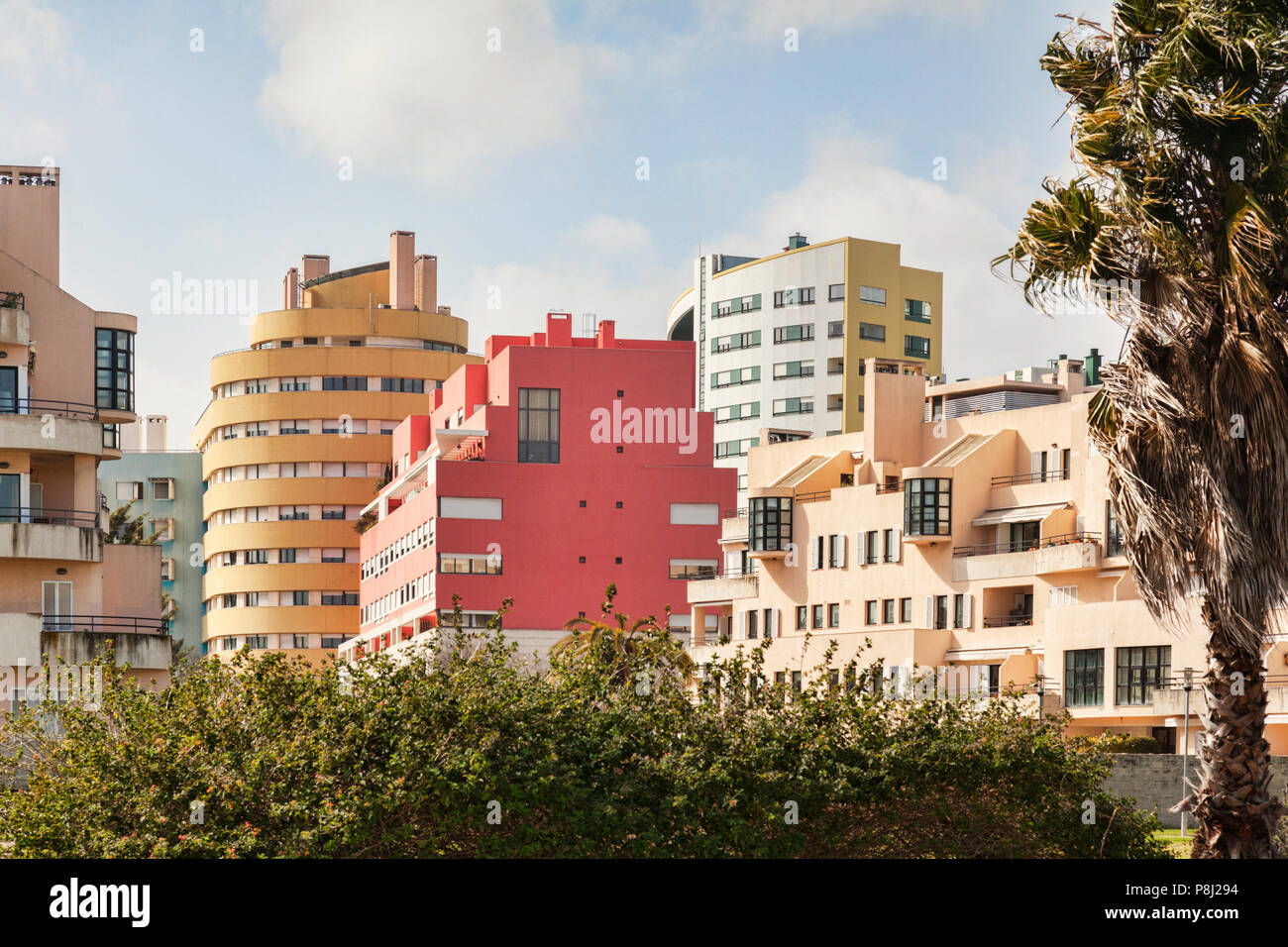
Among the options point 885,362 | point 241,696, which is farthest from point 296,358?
point 241,696

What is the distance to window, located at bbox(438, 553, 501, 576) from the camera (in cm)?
9044

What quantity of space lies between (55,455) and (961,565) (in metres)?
39.0

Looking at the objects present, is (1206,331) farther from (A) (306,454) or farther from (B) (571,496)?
(A) (306,454)

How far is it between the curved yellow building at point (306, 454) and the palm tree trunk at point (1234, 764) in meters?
99.8

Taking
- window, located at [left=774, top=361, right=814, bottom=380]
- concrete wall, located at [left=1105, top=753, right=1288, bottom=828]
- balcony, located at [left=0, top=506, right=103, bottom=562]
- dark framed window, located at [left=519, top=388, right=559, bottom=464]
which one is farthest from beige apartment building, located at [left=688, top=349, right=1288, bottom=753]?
window, located at [left=774, top=361, right=814, bottom=380]

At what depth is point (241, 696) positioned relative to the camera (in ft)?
80.9

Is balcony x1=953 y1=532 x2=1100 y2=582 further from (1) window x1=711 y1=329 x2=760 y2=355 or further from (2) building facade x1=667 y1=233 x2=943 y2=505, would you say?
(1) window x1=711 y1=329 x2=760 y2=355

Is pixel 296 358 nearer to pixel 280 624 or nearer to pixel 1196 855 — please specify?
pixel 280 624

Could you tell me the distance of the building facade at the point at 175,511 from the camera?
130125 mm

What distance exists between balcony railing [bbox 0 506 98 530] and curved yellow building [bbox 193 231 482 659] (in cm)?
6314

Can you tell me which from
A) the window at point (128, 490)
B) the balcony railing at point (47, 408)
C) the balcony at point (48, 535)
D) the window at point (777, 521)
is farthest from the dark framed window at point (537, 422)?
the window at point (128, 490)

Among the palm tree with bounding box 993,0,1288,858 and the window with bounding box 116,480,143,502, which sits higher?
the window with bounding box 116,480,143,502

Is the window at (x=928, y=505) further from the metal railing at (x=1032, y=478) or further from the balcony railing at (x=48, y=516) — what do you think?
the balcony railing at (x=48, y=516)
